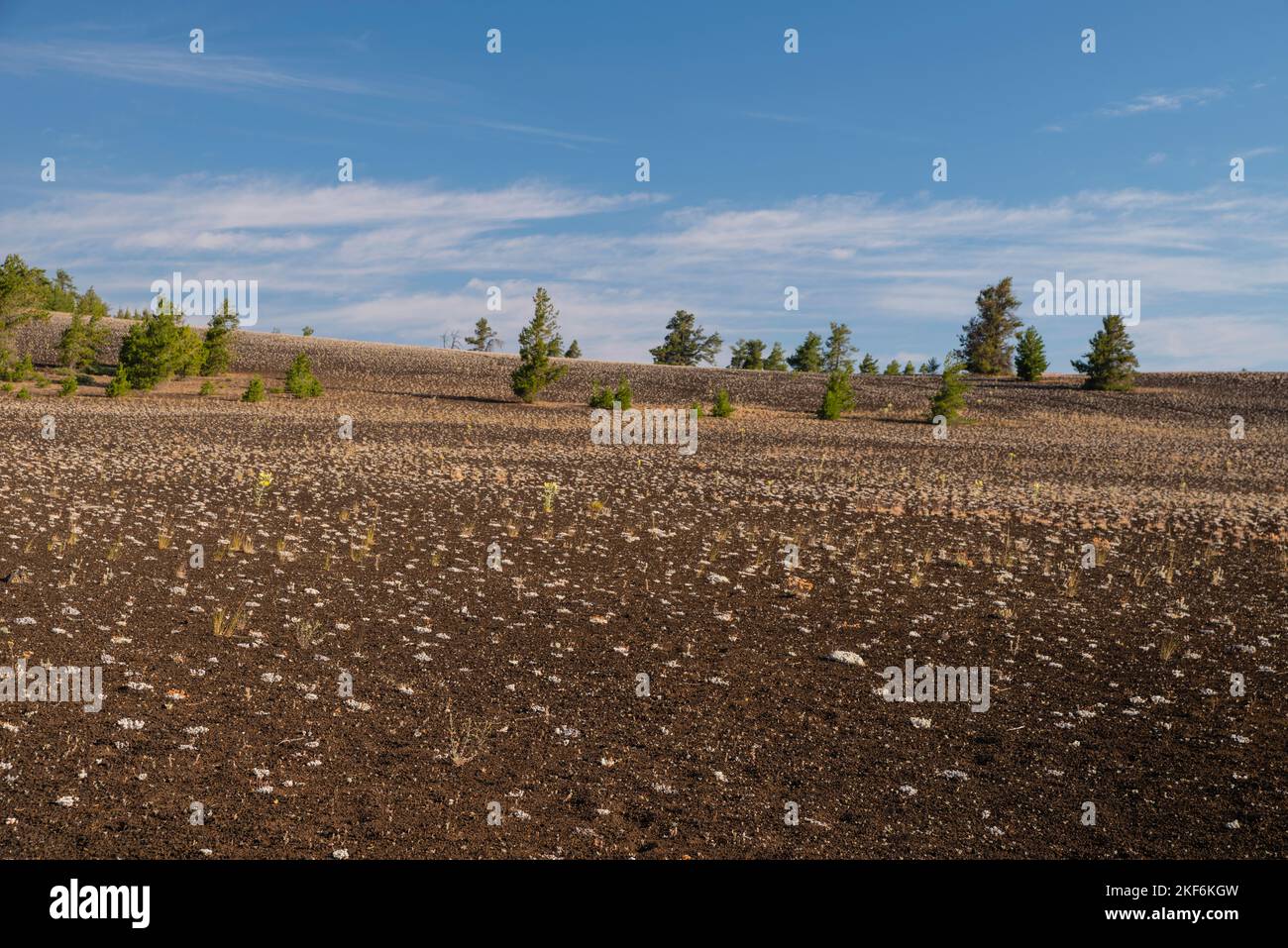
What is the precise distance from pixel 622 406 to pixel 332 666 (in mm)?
43260

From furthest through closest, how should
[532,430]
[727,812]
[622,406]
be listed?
[622,406] → [532,430] → [727,812]

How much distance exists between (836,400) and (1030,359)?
1131 inches

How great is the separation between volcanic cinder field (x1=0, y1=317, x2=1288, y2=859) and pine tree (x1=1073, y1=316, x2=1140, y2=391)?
45.4 meters

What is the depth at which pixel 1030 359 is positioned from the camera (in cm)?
7462

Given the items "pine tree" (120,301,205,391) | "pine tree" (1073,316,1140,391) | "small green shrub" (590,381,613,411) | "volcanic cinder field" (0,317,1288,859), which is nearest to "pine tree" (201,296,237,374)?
"pine tree" (120,301,205,391)

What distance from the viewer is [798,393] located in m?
65.9

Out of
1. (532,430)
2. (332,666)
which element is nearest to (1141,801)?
(332,666)

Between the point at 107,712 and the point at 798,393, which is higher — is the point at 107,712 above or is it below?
below

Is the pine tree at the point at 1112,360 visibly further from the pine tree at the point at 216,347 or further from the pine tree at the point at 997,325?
the pine tree at the point at 216,347

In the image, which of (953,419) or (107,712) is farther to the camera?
(953,419)

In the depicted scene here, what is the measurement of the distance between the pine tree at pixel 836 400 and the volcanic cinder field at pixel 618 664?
2704cm

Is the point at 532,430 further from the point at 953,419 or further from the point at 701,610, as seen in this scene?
the point at 701,610
